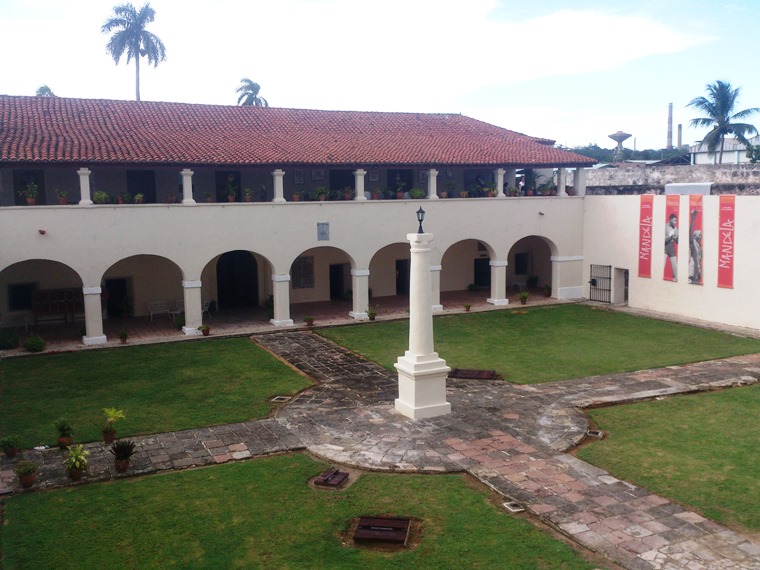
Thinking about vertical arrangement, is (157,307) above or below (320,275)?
below

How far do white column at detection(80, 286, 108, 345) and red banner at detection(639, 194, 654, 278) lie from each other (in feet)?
58.6

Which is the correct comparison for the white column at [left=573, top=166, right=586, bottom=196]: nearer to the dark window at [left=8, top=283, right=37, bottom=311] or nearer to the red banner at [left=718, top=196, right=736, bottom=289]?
the red banner at [left=718, top=196, right=736, bottom=289]

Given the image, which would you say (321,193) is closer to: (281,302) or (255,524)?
(281,302)

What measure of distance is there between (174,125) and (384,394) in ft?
44.9

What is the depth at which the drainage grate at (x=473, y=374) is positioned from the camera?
17.3m

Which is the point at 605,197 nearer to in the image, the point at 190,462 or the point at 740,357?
the point at 740,357

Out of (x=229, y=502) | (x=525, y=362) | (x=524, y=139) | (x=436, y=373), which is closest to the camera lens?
(x=229, y=502)

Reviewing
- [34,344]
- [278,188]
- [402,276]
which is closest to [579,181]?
[402,276]

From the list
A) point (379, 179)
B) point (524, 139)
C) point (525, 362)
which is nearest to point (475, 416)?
point (525, 362)

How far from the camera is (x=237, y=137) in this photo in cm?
2489

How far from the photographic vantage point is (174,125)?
2498 centimetres

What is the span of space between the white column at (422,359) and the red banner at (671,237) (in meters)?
13.6

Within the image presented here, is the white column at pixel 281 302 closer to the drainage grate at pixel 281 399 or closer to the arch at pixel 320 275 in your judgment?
the arch at pixel 320 275

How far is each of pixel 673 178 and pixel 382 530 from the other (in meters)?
27.3
